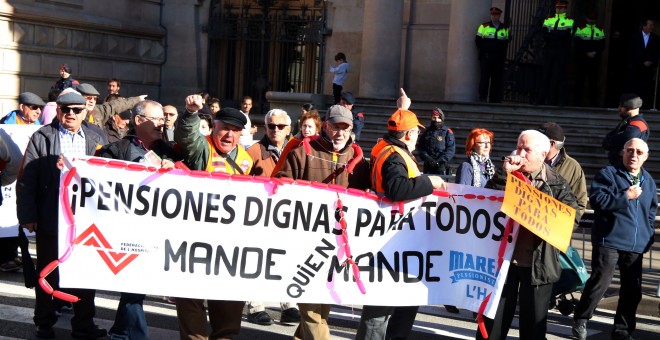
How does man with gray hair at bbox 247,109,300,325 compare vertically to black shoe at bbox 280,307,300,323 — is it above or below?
above

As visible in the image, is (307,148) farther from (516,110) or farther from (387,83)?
(387,83)

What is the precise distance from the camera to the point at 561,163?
963 centimetres

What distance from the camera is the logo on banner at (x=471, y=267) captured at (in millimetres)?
7512

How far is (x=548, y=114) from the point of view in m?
19.5

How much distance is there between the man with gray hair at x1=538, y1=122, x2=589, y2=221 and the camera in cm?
934

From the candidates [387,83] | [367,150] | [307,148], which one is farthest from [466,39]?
[307,148]

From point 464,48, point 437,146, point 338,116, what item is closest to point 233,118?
point 338,116

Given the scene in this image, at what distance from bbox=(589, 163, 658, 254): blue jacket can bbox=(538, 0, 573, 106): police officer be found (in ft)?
35.9

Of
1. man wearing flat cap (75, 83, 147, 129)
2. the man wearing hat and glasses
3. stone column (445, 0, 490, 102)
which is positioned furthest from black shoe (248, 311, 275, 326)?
stone column (445, 0, 490, 102)

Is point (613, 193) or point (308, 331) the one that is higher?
point (613, 193)

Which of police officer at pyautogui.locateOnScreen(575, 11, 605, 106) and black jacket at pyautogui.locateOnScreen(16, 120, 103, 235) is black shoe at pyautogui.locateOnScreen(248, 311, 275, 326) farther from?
police officer at pyautogui.locateOnScreen(575, 11, 605, 106)

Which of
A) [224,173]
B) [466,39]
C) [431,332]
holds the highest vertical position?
[466,39]

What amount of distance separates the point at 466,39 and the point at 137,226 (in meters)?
15.3

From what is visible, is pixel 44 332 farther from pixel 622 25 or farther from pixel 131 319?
pixel 622 25
